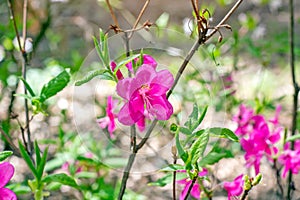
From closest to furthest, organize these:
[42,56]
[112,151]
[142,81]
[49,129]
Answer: [142,81] → [112,151] → [49,129] → [42,56]

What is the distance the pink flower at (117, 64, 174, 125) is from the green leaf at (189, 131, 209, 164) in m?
0.06

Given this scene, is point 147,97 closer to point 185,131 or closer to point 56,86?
point 185,131

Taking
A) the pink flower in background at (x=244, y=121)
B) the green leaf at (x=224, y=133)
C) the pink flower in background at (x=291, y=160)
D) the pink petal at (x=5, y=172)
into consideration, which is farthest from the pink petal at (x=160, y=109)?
the pink flower in background at (x=244, y=121)

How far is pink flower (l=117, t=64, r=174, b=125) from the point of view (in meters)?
0.83

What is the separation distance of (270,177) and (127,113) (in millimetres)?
1220

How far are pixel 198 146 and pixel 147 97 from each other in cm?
11

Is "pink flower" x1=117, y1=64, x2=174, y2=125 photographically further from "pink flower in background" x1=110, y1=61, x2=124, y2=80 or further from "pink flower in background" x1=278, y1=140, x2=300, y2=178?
"pink flower in background" x1=278, y1=140, x2=300, y2=178

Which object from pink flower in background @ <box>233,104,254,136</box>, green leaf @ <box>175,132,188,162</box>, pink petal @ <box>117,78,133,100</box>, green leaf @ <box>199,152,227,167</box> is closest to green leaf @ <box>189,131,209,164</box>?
green leaf @ <box>175,132,188,162</box>

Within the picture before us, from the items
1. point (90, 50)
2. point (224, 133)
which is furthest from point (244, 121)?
point (90, 50)

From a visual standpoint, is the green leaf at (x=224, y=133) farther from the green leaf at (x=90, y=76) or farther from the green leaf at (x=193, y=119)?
the green leaf at (x=90, y=76)

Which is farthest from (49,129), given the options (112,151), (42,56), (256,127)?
(256,127)

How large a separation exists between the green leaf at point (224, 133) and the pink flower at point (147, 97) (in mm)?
109

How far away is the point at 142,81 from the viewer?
2.72ft

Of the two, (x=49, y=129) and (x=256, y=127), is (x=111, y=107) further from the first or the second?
(x=49, y=129)
